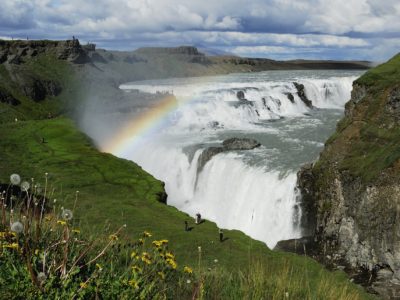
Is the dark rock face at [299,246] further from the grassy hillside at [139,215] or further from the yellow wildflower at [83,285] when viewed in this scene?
the yellow wildflower at [83,285]

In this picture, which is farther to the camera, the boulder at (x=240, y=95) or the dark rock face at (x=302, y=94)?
the dark rock face at (x=302, y=94)

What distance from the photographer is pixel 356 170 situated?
35219 millimetres

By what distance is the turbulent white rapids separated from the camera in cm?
4131

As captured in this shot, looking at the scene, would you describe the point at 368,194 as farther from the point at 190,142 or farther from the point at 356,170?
the point at 190,142

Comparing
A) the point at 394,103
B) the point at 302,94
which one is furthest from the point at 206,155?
the point at 302,94

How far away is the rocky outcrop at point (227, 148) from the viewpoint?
173 ft

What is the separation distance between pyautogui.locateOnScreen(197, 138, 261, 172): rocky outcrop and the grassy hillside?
749 centimetres

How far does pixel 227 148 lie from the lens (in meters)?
53.7

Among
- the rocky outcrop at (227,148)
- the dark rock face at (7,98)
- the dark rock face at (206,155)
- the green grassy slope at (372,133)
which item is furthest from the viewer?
the dark rock face at (7,98)

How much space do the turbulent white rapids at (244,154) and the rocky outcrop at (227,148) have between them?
84 cm

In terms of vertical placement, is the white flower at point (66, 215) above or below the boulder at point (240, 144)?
above

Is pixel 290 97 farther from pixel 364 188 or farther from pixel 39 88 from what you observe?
pixel 39 88

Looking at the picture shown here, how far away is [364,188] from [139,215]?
642 inches

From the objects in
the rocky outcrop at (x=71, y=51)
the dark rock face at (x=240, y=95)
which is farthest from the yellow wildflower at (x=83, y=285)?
the rocky outcrop at (x=71, y=51)
